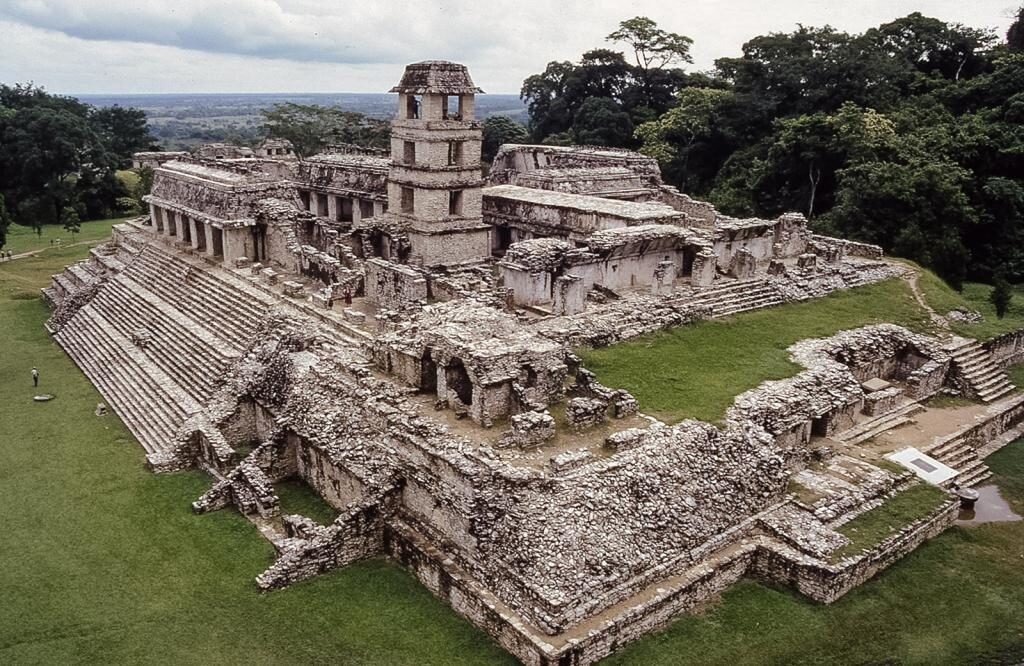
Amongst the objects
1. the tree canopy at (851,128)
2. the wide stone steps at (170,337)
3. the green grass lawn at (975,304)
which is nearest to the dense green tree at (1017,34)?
the tree canopy at (851,128)

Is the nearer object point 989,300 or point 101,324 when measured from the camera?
point 101,324

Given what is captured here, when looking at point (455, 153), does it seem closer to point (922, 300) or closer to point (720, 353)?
point (720, 353)

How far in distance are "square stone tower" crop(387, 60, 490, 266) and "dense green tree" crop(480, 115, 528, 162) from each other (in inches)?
1240

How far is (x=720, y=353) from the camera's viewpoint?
16172 mm

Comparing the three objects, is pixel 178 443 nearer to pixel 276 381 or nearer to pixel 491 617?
pixel 276 381

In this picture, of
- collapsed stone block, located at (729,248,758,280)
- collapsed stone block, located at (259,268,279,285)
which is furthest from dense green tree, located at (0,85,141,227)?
collapsed stone block, located at (729,248,758,280)

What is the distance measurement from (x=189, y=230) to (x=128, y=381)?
8674 millimetres

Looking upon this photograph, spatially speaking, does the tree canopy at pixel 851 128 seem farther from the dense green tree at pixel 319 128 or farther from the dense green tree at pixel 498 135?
the dense green tree at pixel 319 128

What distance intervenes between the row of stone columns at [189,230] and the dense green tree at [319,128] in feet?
78.7

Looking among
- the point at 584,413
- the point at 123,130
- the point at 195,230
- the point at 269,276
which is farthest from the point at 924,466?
the point at 123,130

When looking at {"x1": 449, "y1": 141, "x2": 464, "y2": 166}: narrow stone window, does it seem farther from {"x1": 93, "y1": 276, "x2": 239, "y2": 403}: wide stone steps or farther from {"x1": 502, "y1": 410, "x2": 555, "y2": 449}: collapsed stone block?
{"x1": 502, "y1": 410, "x2": 555, "y2": 449}: collapsed stone block

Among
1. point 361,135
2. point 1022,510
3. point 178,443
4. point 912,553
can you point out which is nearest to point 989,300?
point 1022,510

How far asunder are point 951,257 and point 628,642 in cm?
2255

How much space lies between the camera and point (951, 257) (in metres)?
26.8
